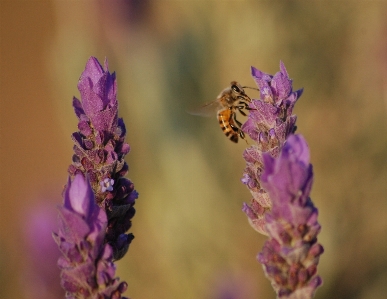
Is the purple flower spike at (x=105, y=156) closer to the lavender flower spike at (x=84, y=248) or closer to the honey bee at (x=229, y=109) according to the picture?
the lavender flower spike at (x=84, y=248)

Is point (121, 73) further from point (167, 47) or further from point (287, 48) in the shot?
point (287, 48)

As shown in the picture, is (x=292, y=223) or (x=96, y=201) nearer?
(x=292, y=223)

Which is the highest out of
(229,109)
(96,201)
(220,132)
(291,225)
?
(220,132)

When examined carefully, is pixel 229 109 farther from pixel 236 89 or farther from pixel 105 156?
pixel 105 156

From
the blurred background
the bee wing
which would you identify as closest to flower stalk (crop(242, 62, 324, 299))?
the bee wing

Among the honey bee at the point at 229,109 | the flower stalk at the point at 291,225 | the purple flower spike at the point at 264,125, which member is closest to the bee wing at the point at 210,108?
the honey bee at the point at 229,109

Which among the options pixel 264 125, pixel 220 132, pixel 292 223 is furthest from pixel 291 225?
pixel 220 132
